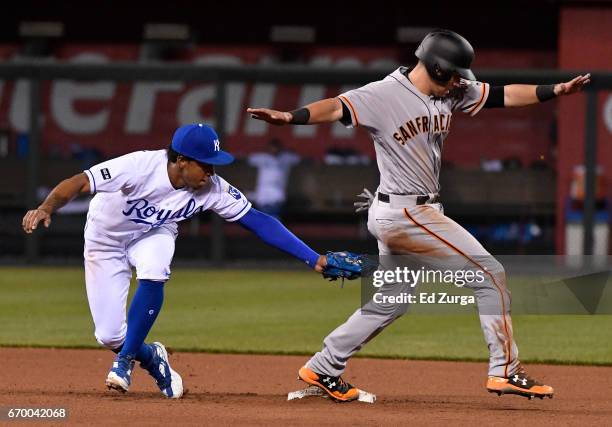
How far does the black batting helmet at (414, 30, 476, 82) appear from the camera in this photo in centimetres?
690

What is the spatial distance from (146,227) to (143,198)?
0.79 ft

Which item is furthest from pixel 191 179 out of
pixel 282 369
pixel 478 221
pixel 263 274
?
pixel 478 221

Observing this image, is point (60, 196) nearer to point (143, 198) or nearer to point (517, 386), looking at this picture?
point (143, 198)

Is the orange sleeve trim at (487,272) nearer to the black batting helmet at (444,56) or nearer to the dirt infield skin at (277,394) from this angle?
the dirt infield skin at (277,394)

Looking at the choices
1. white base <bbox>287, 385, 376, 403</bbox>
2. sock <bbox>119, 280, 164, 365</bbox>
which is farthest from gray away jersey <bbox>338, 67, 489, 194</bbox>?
sock <bbox>119, 280, 164, 365</bbox>

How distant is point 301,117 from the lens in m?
6.64

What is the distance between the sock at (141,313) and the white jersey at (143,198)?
1.16 feet

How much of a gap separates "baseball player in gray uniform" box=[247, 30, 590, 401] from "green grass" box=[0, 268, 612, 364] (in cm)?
279

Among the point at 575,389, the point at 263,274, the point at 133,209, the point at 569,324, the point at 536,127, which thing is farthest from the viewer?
the point at 536,127

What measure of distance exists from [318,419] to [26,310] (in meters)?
6.12

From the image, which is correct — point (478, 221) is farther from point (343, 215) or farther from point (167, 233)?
point (167, 233)

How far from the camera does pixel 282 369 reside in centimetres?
897

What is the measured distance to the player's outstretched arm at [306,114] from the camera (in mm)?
6566

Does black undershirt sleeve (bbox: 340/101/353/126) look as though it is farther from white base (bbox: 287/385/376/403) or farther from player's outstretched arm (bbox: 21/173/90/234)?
white base (bbox: 287/385/376/403)
